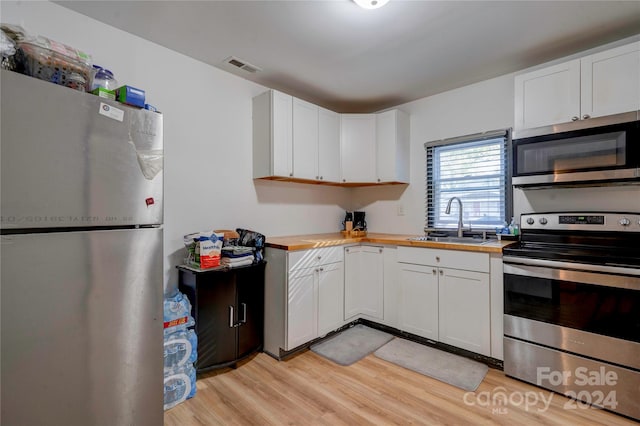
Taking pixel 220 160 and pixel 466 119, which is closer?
pixel 220 160

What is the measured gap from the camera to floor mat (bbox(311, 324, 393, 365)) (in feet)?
8.14

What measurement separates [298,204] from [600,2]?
2780 millimetres

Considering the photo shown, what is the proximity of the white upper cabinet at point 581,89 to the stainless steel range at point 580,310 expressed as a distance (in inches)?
29.6

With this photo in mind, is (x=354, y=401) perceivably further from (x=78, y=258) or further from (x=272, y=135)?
(x=272, y=135)

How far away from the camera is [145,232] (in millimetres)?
1398

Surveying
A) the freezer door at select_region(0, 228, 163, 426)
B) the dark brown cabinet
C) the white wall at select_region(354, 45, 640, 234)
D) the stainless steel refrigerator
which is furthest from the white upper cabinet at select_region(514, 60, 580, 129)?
the freezer door at select_region(0, 228, 163, 426)

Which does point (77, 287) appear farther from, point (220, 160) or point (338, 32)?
point (338, 32)

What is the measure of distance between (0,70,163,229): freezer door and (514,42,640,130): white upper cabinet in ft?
8.62

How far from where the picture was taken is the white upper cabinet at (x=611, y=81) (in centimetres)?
194

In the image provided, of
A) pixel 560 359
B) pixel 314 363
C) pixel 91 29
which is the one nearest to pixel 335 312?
pixel 314 363

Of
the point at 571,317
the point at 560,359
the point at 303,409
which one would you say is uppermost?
the point at 571,317

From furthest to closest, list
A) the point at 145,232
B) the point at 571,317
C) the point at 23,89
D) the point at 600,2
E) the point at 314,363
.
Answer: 1. the point at 314,363
2. the point at 571,317
3. the point at 600,2
4. the point at 145,232
5. the point at 23,89

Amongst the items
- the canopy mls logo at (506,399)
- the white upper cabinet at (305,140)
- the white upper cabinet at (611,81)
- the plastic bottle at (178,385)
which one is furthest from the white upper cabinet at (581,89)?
the plastic bottle at (178,385)

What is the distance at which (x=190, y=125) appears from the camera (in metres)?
2.47
